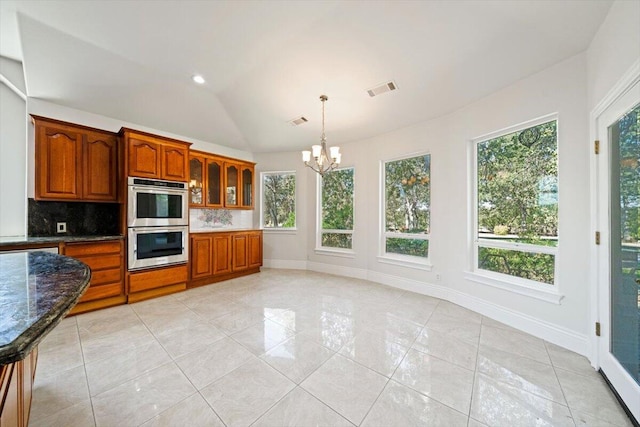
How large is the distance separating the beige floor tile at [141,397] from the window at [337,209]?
3592 millimetres

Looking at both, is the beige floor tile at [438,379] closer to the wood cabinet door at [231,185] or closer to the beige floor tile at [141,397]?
the beige floor tile at [141,397]

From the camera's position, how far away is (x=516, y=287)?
2725mm

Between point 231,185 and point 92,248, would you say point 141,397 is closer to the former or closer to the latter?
point 92,248

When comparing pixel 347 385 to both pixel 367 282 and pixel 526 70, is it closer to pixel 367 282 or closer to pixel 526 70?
pixel 367 282

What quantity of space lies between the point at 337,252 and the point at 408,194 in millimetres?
1828

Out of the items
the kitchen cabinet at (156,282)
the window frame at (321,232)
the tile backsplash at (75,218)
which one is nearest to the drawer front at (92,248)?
the kitchen cabinet at (156,282)

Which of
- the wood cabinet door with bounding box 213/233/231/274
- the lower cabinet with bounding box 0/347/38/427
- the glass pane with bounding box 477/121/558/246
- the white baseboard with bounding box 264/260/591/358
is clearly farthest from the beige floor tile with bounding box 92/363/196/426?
the glass pane with bounding box 477/121/558/246

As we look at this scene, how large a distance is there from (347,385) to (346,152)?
4.06 metres

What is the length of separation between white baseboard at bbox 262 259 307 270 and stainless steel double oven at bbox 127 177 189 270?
1995mm

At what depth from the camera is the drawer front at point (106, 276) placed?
3.07 m

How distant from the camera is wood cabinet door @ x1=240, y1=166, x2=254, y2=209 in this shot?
203 inches

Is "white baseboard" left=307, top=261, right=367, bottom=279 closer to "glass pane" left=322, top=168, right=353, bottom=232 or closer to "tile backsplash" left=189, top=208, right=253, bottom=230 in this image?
"glass pane" left=322, top=168, right=353, bottom=232

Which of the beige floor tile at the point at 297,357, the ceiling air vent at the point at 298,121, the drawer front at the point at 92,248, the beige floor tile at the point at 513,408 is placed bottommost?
the beige floor tile at the point at 513,408

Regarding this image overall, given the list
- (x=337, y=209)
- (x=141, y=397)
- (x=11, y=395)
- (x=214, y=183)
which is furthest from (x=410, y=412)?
(x=214, y=183)
